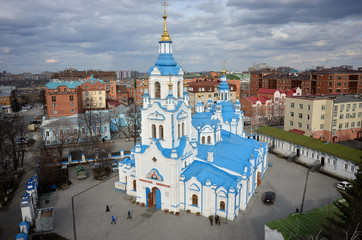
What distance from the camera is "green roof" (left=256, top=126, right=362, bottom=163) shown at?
29.8 m

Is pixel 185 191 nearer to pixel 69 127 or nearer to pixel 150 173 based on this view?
pixel 150 173

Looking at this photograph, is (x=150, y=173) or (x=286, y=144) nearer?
(x=150, y=173)

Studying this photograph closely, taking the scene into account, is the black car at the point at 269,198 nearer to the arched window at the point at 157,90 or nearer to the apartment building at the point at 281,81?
the arched window at the point at 157,90

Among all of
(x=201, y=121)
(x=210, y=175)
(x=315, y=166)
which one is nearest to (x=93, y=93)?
(x=201, y=121)

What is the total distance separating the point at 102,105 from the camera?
2625 inches

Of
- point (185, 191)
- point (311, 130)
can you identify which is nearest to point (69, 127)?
point (185, 191)

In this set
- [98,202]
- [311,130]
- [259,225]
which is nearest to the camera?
[259,225]

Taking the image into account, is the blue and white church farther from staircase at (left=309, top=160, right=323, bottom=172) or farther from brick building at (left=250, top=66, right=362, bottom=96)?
brick building at (left=250, top=66, right=362, bottom=96)

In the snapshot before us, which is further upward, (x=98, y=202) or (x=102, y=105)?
(x=102, y=105)

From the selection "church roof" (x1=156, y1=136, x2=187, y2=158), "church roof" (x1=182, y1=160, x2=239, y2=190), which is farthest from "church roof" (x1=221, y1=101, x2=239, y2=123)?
"church roof" (x1=156, y1=136, x2=187, y2=158)

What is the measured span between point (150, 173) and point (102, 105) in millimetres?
47009

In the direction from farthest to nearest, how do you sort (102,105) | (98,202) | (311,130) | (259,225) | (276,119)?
(102,105) → (276,119) → (311,130) → (98,202) → (259,225)

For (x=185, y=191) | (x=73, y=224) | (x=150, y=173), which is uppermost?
(x=150, y=173)

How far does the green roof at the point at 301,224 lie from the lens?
16.7 meters
